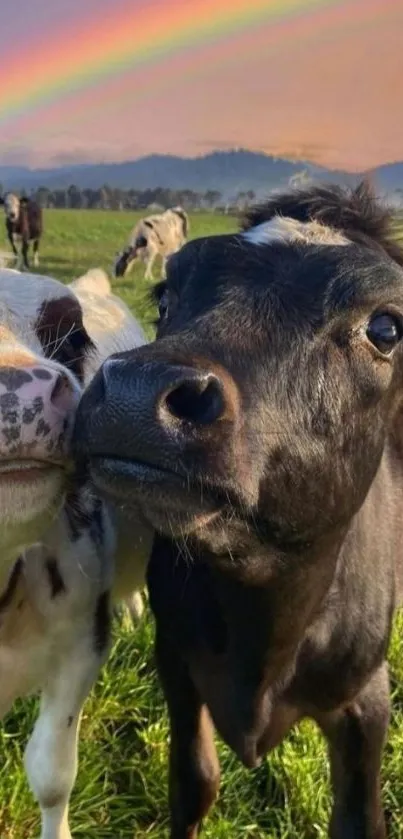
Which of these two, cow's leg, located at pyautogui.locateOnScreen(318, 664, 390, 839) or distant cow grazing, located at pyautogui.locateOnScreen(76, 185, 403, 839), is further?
cow's leg, located at pyautogui.locateOnScreen(318, 664, 390, 839)

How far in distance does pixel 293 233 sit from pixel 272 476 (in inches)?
30.3

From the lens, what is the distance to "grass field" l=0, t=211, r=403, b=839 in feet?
13.2

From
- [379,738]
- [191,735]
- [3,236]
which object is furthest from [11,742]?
[3,236]

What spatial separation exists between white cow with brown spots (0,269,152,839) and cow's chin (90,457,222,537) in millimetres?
291

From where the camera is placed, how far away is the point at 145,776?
4250mm

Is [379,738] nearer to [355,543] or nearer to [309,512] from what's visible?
[355,543]

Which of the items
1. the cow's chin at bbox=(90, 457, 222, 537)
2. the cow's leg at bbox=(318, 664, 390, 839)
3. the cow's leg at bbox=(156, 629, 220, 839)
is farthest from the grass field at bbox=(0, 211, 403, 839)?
the cow's chin at bbox=(90, 457, 222, 537)

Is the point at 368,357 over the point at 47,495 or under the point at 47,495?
over

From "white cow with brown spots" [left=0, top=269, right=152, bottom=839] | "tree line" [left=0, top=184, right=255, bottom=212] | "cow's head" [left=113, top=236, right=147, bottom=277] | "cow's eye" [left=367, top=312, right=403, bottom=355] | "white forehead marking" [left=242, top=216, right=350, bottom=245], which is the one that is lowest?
"tree line" [left=0, top=184, right=255, bottom=212]

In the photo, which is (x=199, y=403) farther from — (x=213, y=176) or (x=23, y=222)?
(x=23, y=222)

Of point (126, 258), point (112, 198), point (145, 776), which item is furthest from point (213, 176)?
point (112, 198)

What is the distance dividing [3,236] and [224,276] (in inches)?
1118

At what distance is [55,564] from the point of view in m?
3.44

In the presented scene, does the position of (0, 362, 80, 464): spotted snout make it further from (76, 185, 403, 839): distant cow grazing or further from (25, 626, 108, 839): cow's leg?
(25, 626, 108, 839): cow's leg
